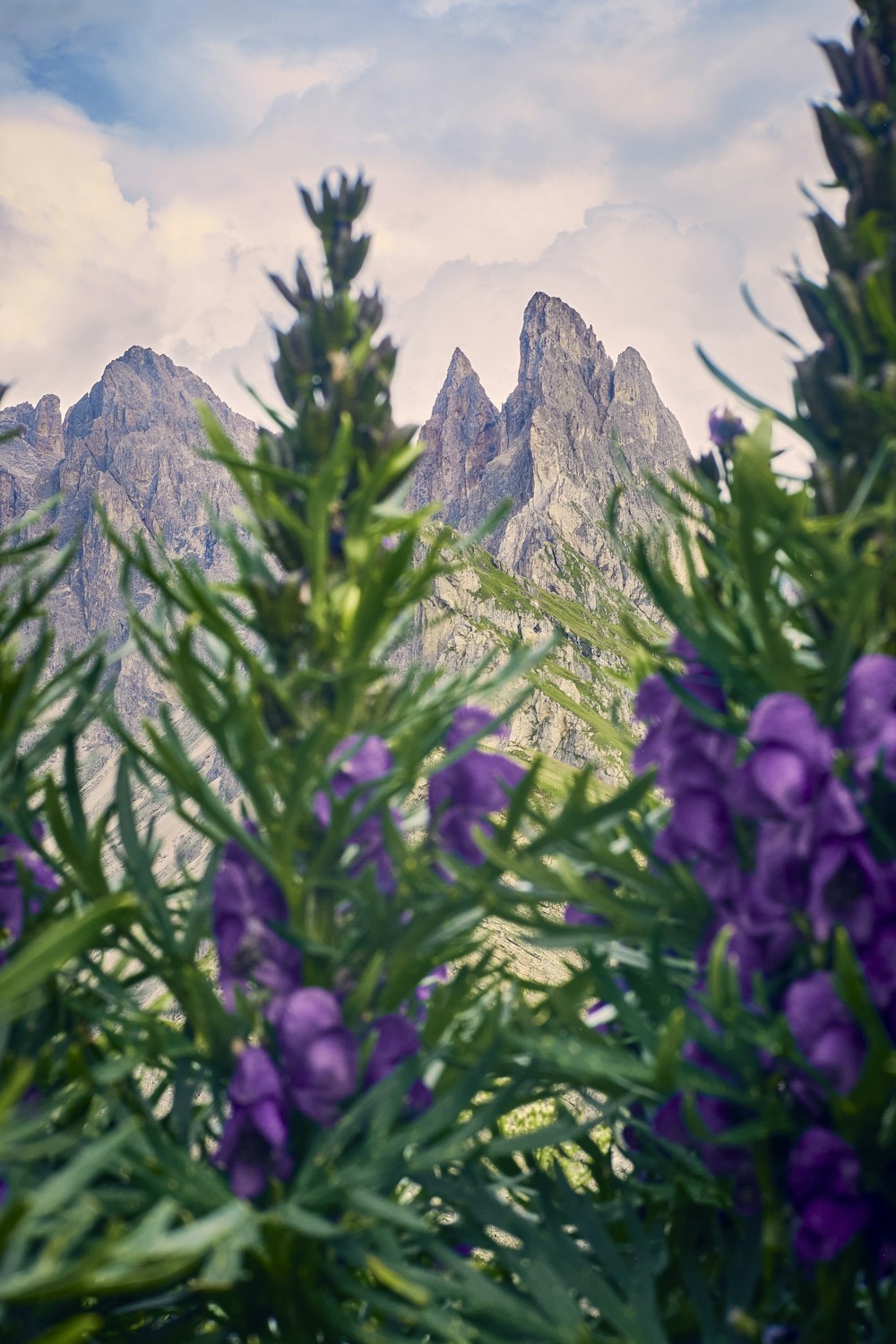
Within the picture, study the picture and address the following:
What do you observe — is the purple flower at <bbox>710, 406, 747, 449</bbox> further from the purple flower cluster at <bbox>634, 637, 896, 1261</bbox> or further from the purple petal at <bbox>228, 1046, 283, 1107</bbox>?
the purple petal at <bbox>228, 1046, 283, 1107</bbox>

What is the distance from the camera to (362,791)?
6.41ft

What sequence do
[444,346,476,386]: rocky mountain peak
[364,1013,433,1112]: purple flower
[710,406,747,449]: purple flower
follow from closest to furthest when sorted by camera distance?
[364,1013,433,1112]: purple flower → [710,406,747,449]: purple flower → [444,346,476,386]: rocky mountain peak

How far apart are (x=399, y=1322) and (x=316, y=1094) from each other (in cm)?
65

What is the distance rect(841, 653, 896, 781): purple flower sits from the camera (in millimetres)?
1699

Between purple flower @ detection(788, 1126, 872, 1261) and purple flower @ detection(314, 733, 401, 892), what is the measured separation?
938mm

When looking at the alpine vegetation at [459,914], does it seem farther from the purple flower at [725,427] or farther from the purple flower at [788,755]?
the purple flower at [725,427]

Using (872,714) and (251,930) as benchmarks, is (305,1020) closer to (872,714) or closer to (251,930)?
(251,930)

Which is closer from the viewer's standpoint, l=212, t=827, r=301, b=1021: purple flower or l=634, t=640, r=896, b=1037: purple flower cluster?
l=634, t=640, r=896, b=1037: purple flower cluster

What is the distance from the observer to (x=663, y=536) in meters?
2.27

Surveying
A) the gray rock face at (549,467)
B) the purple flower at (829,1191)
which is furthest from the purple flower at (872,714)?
the gray rock face at (549,467)

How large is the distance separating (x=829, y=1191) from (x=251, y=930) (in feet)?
3.90

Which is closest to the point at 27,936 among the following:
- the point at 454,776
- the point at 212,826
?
the point at 212,826

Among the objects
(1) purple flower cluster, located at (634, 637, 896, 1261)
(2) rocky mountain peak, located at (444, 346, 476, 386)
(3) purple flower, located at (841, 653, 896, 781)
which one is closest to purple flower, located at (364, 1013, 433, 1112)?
(1) purple flower cluster, located at (634, 637, 896, 1261)

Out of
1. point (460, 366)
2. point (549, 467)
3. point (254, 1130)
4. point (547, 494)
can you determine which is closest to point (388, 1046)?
point (254, 1130)
